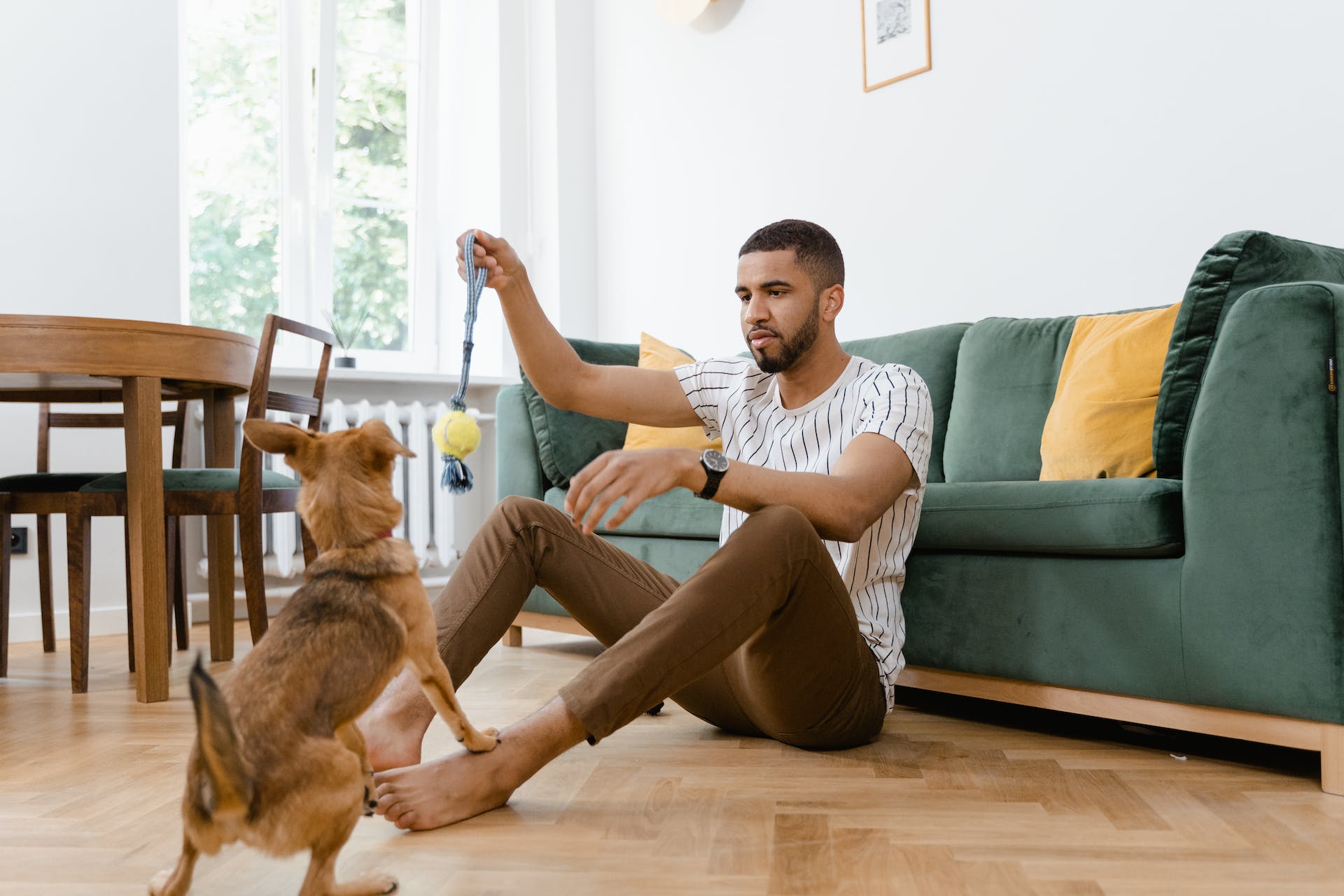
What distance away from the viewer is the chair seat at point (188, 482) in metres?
2.62

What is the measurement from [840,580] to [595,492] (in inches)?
16.6

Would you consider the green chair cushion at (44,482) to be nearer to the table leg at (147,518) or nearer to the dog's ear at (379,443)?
the table leg at (147,518)

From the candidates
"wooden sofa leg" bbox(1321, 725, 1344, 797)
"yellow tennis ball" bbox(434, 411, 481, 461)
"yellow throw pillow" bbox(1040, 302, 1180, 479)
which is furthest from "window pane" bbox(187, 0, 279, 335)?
"wooden sofa leg" bbox(1321, 725, 1344, 797)

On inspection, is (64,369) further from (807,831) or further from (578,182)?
(578,182)

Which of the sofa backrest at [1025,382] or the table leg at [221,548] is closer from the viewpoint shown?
the sofa backrest at [1025,382]

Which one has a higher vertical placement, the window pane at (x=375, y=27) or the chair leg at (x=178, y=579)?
the window pane at (x=375, y=27)

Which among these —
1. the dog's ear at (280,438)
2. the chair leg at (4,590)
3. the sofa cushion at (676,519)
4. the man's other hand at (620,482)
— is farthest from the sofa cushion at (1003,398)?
the chair leg at (4,590)

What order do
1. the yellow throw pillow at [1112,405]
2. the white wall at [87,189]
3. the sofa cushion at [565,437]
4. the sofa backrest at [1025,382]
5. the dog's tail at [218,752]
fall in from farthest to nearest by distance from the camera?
the white wall at [87,189] < the sofa cushion at [565,437] < the yellow throw pillow at [1112,405] < the sofa backrest at [1025,382] < the dog's tail at [218,752]

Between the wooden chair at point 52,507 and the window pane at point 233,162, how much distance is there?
757 millimetres

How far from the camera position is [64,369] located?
7.65 feet

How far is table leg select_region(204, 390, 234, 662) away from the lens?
9.65ft

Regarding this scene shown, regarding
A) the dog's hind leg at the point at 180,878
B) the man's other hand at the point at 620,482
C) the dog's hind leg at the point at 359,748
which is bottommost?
the dog's hind leg at the point at 180,878

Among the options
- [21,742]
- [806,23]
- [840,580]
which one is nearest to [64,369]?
[21,742]

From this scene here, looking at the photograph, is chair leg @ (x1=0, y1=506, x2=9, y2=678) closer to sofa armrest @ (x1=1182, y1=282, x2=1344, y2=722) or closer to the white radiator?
the white radiator
